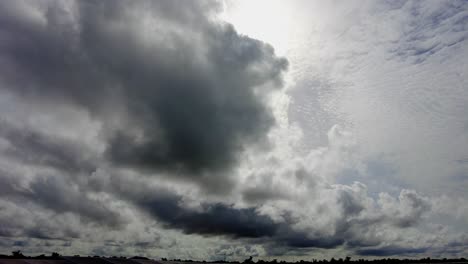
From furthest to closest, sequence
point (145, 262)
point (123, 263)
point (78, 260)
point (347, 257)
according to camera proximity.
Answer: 1. point (347, 257)
2. point (145, 262)
3. point (123, 263)
4. point (78, 260)

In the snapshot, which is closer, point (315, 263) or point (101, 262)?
point (101, 262)

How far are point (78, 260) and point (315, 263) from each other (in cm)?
9610

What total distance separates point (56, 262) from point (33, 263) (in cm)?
553

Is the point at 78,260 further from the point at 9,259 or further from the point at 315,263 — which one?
the point at 315,263

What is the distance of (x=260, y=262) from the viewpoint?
140 metres

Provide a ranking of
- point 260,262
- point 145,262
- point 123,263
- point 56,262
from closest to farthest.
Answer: point 56,262, point 123,263, point 145,262, point 260,262

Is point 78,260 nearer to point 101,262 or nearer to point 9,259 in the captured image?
point 101,262

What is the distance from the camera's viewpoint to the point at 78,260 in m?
51.0

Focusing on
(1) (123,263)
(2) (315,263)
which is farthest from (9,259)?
(2) (315,263)

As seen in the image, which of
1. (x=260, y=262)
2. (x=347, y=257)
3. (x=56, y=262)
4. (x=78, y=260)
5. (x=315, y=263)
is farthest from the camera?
(x=347, y=257)

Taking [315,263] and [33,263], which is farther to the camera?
[315,263]

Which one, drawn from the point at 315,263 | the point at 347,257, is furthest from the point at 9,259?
the point at 347,257

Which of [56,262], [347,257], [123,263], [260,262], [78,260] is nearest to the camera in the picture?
[56,262]

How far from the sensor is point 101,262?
53.4 meters
